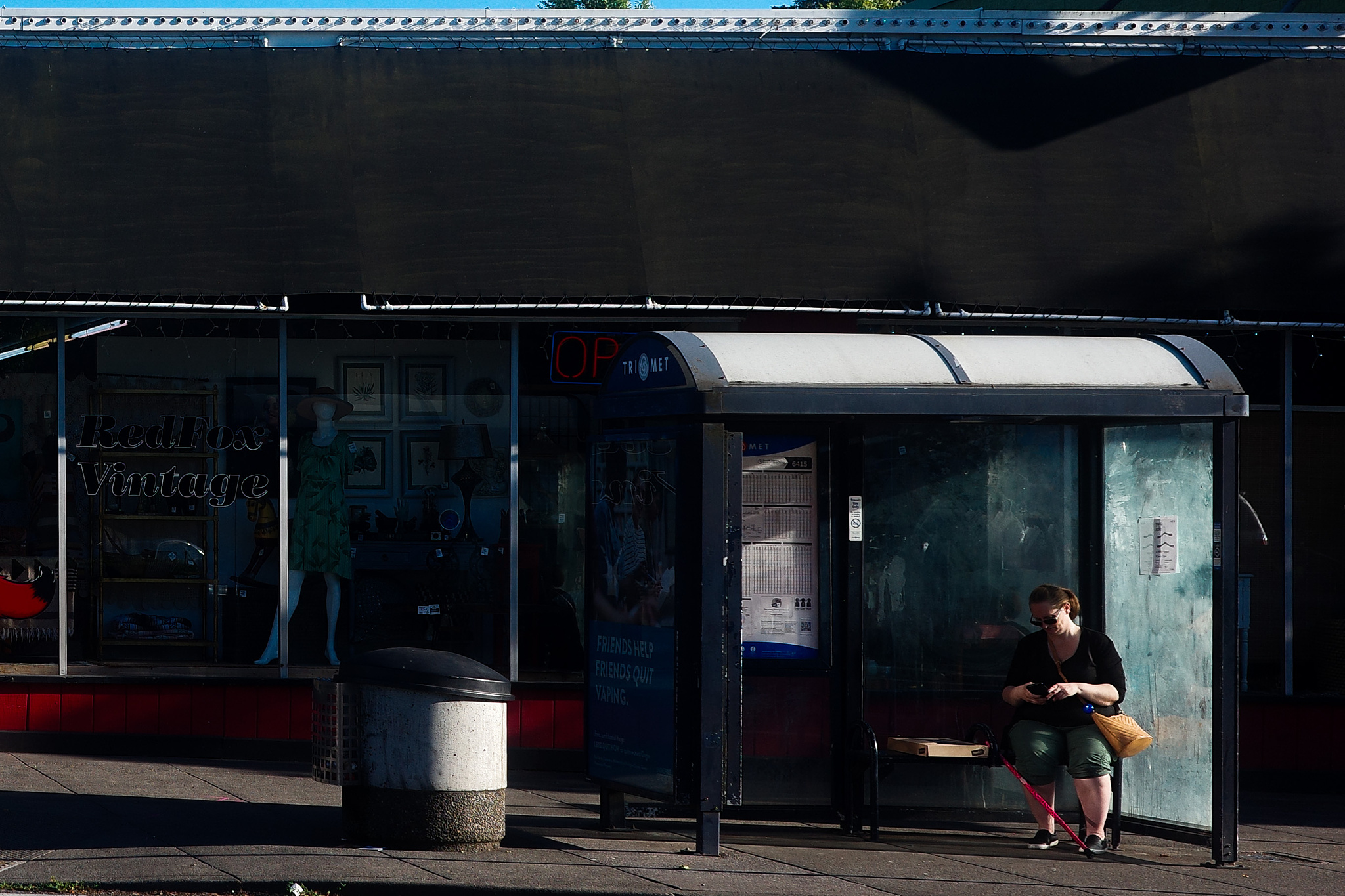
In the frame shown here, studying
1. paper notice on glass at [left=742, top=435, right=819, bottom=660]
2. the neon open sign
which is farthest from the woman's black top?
the neon open sign

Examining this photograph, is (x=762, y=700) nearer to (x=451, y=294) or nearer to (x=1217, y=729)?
(x=1217, y=729)

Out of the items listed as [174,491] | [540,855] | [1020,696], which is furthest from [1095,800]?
[174,491]

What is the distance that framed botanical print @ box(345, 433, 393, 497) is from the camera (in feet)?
35.1

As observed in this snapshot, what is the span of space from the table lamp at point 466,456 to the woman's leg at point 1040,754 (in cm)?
438

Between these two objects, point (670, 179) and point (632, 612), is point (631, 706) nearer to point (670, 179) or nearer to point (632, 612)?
point (632, 612)

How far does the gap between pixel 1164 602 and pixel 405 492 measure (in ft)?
17.7

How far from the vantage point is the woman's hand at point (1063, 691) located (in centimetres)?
780

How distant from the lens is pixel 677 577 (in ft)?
24.4

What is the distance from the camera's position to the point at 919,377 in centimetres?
762

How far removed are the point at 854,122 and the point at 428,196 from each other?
10.3 ft

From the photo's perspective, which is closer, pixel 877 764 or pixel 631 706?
pixel 631 706

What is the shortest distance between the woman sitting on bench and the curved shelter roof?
1.12m

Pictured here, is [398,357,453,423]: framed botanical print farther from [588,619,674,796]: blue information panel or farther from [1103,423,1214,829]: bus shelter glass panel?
[1103,423,1214,829]: bus shelter glass panel

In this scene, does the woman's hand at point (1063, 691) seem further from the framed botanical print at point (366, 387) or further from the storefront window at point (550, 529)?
the framed botanical print at point (366, 387)
